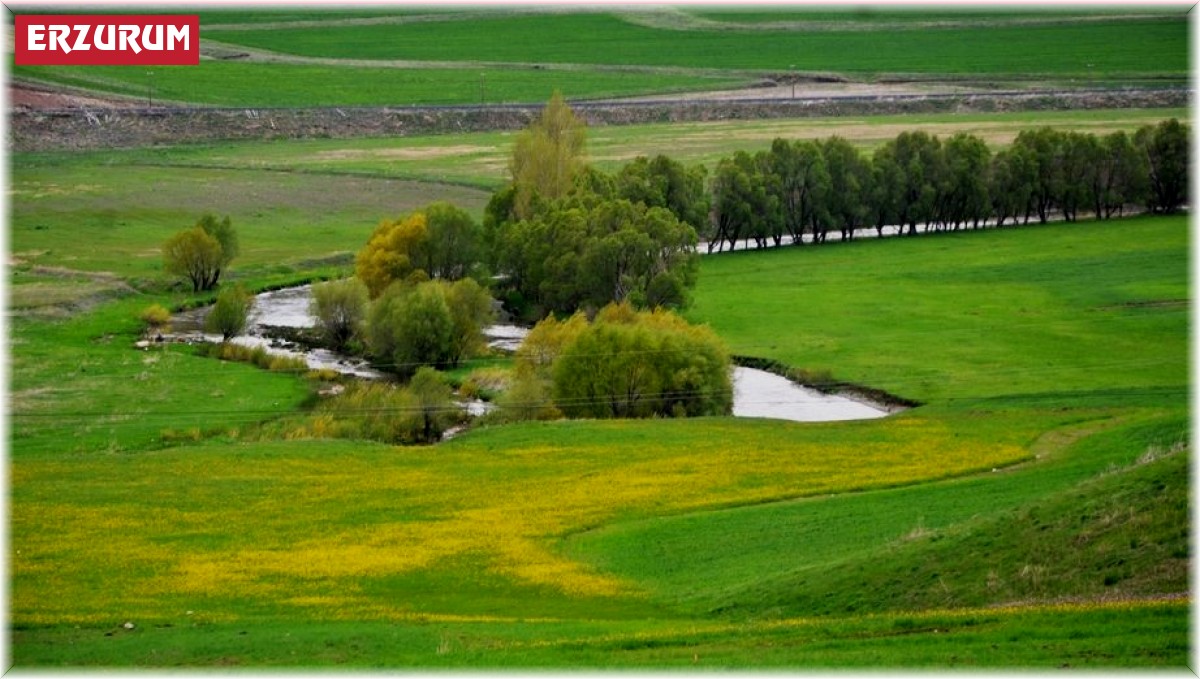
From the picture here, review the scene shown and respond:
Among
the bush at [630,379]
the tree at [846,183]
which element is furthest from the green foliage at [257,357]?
the tree at [846,183]

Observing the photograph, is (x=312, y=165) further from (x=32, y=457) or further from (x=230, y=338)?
(x=32, y=457)

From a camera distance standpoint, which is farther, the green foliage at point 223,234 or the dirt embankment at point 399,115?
the dirt embankment at point 399,115

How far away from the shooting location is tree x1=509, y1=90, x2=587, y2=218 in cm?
8825

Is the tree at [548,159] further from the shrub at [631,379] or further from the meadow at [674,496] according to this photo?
the shrub at [631,379]

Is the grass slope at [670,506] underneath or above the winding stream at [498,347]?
above

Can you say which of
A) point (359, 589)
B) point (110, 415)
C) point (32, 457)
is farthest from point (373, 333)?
point (359, 589)

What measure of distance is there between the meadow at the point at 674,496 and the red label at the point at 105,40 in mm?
10682

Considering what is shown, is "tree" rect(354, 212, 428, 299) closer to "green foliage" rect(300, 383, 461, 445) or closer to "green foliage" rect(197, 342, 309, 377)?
"green foliage" rect(197, 342, 309, 377)

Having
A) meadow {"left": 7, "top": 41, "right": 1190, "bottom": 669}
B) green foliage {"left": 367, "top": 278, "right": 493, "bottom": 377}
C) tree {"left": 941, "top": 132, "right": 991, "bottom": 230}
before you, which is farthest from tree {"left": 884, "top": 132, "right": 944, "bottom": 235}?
green foliage {"left": 367, "top": 278, "right": 493, "bottom": 377}

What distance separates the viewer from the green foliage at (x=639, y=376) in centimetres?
5972

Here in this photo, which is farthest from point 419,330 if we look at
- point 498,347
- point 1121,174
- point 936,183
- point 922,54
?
point 922,54

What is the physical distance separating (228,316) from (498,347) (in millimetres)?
11273

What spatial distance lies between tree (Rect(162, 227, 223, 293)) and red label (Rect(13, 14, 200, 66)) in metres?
8.69

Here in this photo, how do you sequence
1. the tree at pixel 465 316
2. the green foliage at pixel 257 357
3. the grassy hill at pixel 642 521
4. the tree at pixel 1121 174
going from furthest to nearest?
the tree at pixel 1121 174 < the tree at pixel 465 316 < the green foliage at pixel 257 357 < the grassy hill at pixel 642 521
